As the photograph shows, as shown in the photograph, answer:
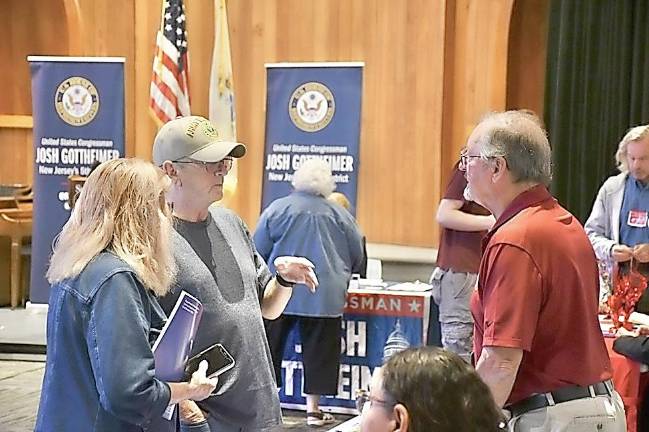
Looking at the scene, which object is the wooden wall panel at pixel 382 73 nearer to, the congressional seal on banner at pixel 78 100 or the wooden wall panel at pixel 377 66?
the wooden wall panel at pixel 377 66

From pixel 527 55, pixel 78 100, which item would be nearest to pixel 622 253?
pixel 527 55

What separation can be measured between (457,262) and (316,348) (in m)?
0.98

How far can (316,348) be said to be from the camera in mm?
5172

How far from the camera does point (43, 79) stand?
771cm

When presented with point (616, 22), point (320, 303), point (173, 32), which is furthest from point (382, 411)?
point (173, 32)

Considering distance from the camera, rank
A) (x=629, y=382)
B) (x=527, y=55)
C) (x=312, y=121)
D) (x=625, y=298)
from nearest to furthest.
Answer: (x=629, y=382), (x=625, y=298), (x=312, y=121), (x=527, y=55)

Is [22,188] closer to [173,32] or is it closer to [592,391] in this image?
[173,32]

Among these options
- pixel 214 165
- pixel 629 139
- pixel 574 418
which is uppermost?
pixel 629 139

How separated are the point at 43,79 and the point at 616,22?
427 cm

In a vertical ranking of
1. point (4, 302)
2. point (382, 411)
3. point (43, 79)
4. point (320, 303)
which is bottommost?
point (4, 302)

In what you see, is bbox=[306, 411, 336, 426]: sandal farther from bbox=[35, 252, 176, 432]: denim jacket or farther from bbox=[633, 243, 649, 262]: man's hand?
bbox=[35, 252, 176, 432]: denim jacket

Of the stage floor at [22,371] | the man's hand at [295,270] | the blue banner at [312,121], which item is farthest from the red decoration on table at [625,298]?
the blue banner at [312,121]

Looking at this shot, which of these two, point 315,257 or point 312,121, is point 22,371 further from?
point 312,121

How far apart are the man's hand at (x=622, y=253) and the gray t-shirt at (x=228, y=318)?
219 cm
